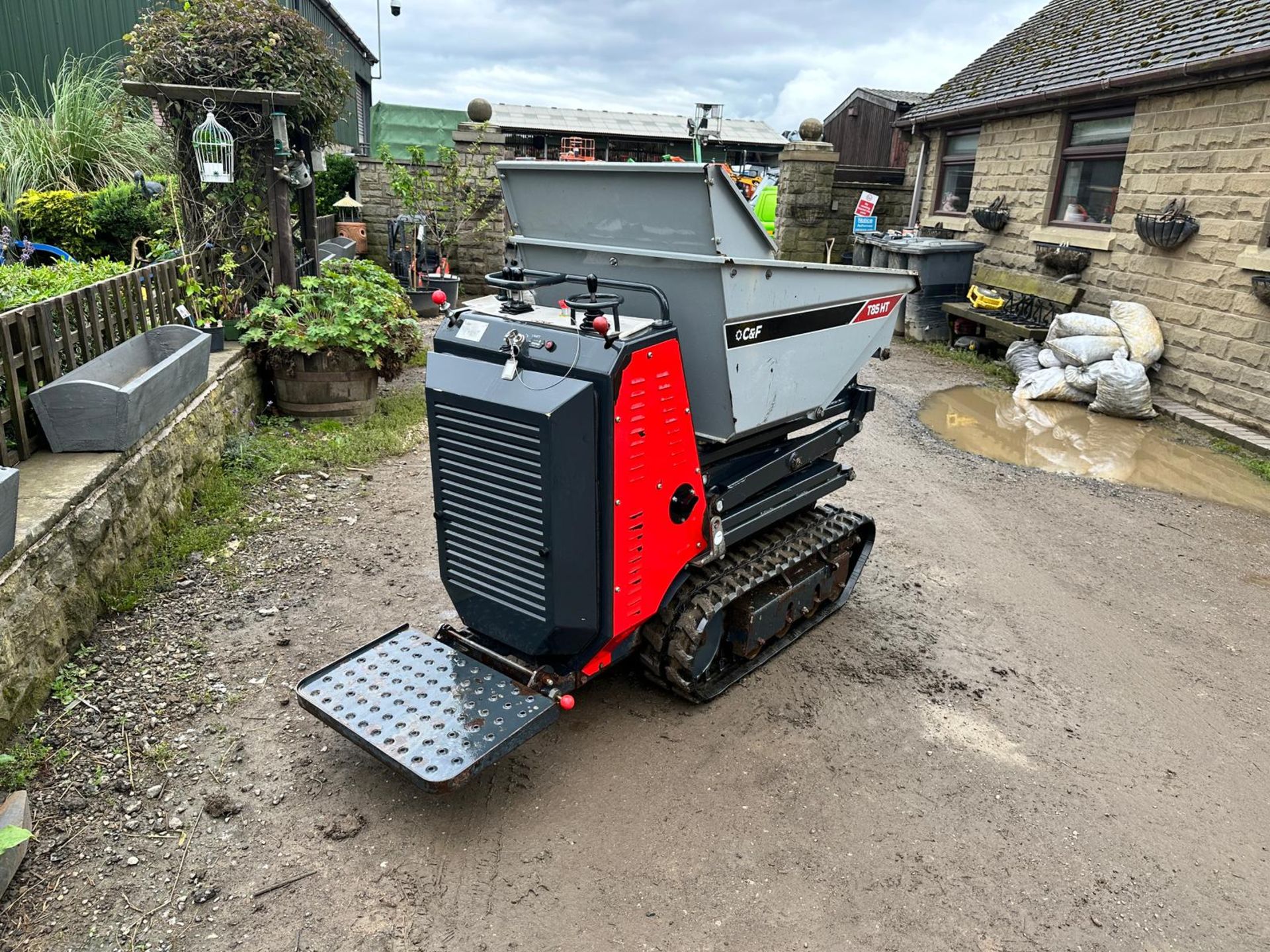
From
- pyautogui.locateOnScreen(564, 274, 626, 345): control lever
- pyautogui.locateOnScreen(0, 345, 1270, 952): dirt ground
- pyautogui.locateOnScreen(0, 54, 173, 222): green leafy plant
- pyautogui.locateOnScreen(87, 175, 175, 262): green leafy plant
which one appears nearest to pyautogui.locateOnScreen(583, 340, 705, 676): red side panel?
pyautogui.locateOnScreen(564, 274, 626, 345): control lever

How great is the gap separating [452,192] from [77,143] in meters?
4.46

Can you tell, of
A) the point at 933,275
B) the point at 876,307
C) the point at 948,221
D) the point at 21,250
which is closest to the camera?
the point at 876,307

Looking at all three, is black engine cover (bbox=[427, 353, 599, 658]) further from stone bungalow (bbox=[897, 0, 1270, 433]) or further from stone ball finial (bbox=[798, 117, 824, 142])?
stone ball finial (bbox=[798, 117, 824, 142])

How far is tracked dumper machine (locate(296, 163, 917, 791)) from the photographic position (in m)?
2.69

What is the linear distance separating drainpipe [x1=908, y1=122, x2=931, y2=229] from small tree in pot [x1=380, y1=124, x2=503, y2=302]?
21.6 feet

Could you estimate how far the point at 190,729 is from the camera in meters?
3.12

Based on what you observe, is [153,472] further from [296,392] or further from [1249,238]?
[1249,238]

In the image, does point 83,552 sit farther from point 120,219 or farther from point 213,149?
point 120,219

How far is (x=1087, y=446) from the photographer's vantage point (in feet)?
23.2

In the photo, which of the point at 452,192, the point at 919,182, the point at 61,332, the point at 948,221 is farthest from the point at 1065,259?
the point at 61,332

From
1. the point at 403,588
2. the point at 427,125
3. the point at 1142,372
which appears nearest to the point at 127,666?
the point at 403,588

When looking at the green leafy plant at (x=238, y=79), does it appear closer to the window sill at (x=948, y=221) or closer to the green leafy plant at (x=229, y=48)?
the green leafy plant at (x=229, y=48)

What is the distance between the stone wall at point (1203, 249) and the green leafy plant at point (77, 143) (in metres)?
10.0

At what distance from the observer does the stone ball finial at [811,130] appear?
13625mm
